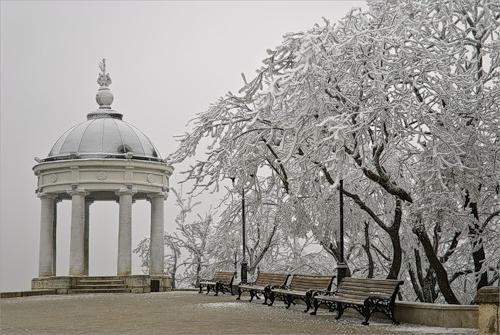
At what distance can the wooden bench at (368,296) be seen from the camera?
13938 mm

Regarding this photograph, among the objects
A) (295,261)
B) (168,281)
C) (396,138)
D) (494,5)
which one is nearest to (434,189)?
(396,138)

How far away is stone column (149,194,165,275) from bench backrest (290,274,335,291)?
52.9ft

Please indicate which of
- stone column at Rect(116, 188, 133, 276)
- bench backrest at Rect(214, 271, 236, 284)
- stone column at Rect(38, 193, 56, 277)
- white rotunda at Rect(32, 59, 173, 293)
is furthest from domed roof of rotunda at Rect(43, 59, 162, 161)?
bench backrest at Rect(214, 271, 236, 284)

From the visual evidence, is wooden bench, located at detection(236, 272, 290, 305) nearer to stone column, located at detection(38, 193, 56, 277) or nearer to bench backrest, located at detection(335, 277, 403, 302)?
bench backrest, located at detection(335, 277, 403, 302)

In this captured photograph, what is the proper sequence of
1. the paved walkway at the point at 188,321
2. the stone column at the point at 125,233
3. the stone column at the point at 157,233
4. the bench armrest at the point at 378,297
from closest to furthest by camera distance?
the paved walkway at the point at 188,321
the bench armrest at the point at 378,297
the stone column at the point at 125,233
the stone column at the point at 157,233

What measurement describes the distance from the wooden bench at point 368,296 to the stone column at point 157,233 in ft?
63.7

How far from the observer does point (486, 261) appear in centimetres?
1769

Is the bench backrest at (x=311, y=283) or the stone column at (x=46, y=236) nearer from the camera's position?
the bench backrest at (x=311, y=283)

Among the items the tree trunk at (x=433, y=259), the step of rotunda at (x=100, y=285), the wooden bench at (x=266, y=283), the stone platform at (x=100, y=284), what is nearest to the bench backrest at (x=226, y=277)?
the wooden bench at (x=266, y=283)

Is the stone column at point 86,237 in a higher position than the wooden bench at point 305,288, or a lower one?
higher

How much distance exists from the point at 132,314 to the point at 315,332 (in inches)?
231

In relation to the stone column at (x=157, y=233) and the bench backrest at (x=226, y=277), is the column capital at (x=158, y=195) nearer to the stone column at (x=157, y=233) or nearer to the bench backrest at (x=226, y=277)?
the stone column at (x=157, y=233)

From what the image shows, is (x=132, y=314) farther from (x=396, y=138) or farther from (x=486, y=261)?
(x=486, y=261)

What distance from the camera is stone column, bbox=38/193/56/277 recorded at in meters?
33.8
